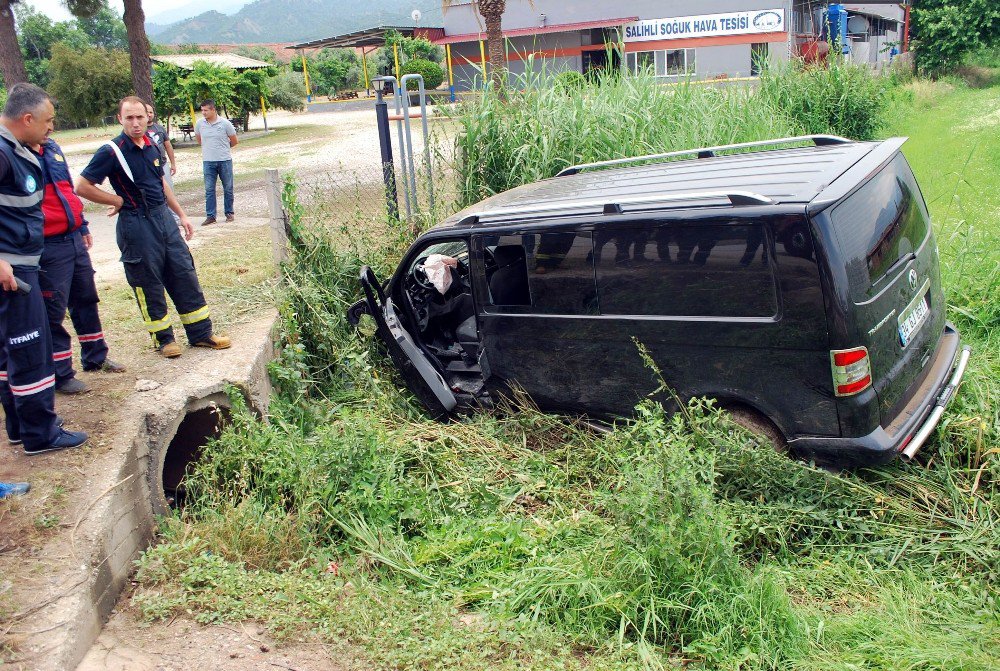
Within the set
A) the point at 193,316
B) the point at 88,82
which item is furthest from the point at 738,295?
the point at 88,82

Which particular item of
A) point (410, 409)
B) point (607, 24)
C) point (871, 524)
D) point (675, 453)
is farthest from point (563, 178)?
point (607, 24)

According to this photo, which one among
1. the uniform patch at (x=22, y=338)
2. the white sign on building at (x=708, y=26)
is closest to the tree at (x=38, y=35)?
the white sign on building at (x=708, y=26)

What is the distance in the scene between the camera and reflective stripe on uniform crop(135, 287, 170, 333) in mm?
5633

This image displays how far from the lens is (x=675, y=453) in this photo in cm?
375

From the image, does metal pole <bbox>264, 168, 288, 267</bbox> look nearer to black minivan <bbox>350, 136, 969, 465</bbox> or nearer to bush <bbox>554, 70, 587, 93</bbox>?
black minivan <bbox>350, 136, 969, 465</bbox>

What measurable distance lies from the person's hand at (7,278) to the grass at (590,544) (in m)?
1.50

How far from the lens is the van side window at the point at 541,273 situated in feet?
15.4

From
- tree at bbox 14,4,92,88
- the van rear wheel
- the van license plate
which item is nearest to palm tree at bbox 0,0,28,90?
the van rear wheel

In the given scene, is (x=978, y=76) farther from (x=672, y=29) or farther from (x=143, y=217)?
(x=143, y=217)

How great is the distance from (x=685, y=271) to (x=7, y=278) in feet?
12.0

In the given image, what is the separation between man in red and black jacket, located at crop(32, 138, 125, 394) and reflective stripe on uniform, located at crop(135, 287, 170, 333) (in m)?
0.30

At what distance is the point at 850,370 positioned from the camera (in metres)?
3.80

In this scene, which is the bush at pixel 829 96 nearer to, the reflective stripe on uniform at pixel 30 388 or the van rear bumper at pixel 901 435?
the van rear bumper at pixel 901 435

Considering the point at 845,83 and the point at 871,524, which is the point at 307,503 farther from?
the point at 845,83
